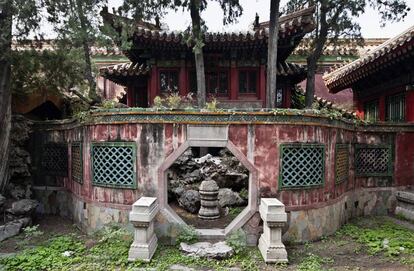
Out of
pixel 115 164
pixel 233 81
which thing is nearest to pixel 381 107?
pixel 233 81

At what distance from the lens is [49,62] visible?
336 inches

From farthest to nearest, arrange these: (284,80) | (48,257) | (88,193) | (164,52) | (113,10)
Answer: (284,80), (164,52), (113,10), (88,193), (48,257)

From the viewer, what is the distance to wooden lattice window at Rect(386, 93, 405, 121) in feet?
30.8

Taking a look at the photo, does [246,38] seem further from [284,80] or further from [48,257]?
[48,257]

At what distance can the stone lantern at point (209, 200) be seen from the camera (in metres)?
7.88

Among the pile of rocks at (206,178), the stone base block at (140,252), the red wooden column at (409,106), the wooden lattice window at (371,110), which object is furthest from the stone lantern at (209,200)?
the wooden lattice window at (371,110)

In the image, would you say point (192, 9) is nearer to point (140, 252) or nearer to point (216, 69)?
point (216, 69)

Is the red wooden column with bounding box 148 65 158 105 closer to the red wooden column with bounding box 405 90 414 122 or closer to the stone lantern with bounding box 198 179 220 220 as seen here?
the stone lantern with bounding box 198 179 220 220

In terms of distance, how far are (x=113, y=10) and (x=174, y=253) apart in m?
5.98

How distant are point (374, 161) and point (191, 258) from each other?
5.82 meters

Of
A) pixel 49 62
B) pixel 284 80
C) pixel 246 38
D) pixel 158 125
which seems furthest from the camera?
pixel 284 80

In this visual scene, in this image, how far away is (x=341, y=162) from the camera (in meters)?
7.81

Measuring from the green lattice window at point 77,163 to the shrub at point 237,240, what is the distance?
3.86 m

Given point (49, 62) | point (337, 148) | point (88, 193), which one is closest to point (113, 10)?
point (49, 62)
